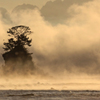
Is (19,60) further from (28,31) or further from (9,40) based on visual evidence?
(28,31)

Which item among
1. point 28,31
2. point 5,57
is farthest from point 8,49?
point 28,31

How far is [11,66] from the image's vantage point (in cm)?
10775

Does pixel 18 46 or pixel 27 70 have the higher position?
pixel 18 46

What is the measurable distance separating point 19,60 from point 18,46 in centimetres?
458

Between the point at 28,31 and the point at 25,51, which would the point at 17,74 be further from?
the point at 28,31

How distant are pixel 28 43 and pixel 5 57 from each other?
815 cm

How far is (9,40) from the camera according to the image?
10438 cm

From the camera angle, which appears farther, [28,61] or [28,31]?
[28,61]

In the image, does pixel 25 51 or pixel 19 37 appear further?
pixel 25 51

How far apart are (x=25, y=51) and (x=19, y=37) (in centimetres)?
839

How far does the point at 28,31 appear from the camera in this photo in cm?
9669

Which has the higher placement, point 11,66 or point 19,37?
point 19,37

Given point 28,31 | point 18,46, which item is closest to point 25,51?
point 18,46

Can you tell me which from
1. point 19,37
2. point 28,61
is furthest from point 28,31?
point 28,61
